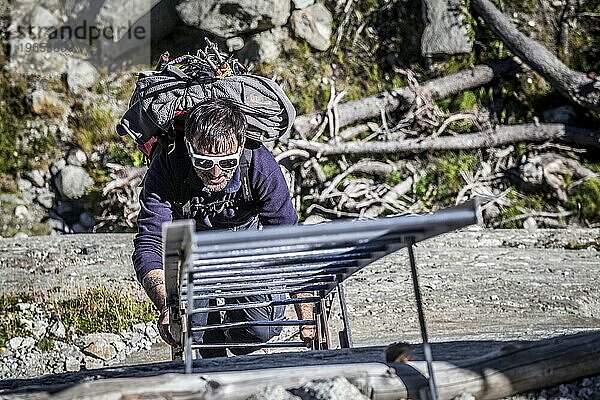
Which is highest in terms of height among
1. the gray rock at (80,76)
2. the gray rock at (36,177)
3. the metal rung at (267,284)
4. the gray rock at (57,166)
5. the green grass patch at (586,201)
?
the gray rock at (80,76)

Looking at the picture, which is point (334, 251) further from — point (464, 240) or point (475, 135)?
point (475, 135)

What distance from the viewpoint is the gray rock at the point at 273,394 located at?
3182 mm

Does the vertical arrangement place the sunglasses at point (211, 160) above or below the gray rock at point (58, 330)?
above

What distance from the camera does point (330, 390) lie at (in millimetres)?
3172

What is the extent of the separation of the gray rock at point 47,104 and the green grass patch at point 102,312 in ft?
13.1

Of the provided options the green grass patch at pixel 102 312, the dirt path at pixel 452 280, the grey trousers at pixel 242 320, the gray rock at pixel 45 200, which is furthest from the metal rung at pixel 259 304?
the gray rock at pixel 45 200

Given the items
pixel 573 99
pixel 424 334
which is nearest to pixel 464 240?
pixel 573 99

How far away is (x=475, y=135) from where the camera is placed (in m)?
10.2

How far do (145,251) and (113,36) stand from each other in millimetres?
7248

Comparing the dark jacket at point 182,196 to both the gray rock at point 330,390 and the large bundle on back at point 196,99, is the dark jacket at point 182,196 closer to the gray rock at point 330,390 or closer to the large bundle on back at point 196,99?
the large bundle on back at point 196,99

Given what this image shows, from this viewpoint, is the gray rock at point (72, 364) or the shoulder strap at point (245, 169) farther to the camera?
the gray rock at point (72, 364)

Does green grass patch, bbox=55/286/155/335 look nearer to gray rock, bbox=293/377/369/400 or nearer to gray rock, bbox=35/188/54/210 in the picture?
gray rock, bbox=35/188/54/210

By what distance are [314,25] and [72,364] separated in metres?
5.96

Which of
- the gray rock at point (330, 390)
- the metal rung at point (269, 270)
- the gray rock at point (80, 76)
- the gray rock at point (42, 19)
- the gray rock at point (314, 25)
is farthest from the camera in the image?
the gray rock at point (42, 19)
